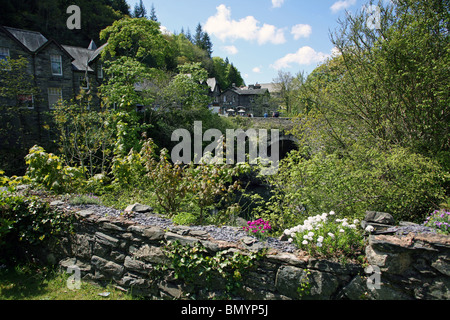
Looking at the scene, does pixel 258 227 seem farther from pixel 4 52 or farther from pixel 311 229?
pixel 4 52

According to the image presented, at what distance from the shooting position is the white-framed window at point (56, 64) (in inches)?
810

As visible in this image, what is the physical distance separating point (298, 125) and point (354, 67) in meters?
4.41

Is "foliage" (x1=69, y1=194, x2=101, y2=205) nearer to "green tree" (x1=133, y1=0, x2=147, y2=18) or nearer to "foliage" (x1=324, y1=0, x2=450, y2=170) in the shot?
"foliage" (x1=324, y1=0, x2=450, y2=170)

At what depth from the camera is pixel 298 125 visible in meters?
12.4

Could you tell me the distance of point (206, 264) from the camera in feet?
12.5

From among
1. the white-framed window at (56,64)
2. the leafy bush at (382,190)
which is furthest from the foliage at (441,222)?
the white-framed window at (56,64)

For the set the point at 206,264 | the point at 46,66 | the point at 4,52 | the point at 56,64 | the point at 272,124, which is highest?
the point at 4,52

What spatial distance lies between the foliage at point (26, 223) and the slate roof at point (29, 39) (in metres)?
19.6

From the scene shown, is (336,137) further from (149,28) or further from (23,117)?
(23,117)

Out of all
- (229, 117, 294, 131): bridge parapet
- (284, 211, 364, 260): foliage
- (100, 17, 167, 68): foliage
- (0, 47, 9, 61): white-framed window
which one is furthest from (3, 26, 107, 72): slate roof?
(284, 211, 364, 260): foliage

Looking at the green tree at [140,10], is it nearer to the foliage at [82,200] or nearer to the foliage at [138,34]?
the foliage at [138,34]

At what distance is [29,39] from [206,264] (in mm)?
23726

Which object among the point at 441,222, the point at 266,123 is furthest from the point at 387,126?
the point at 266,123
